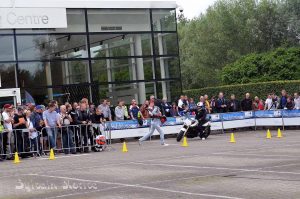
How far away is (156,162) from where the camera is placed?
50.4 ft

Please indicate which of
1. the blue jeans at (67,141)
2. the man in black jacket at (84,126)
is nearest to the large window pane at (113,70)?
the man in black jacket at (84,126)

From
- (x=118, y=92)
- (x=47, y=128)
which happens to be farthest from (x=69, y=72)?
(x=47, y=128)

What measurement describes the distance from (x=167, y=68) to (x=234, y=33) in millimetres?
24059

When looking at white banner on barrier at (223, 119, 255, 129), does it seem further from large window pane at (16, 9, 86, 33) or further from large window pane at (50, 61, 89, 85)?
large window pane at (16, 9, 86, 33)

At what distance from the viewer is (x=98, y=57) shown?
107 ft

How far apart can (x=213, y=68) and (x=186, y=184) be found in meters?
49.8

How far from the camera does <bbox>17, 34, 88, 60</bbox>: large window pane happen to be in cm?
3030

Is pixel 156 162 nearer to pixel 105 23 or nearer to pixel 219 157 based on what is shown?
pixel 219 157

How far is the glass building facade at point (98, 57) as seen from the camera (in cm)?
3016

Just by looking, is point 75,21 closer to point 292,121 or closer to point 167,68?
point 167,68

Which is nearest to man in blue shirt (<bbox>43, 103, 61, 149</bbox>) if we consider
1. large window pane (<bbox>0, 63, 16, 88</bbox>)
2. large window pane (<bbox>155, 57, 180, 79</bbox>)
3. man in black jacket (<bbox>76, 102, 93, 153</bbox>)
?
man in black jacket (<bbox>76, 102, 93, 153</bbox>)

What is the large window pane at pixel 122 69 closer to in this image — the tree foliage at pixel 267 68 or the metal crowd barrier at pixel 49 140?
the metal crowd barrier at pixel 49 140

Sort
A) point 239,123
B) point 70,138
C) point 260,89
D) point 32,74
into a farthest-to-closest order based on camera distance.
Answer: point 260,89 < point 32,74 < point 239,123 < point 70,138

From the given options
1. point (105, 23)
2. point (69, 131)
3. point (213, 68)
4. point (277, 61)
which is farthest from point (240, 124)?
point (213, 68)
